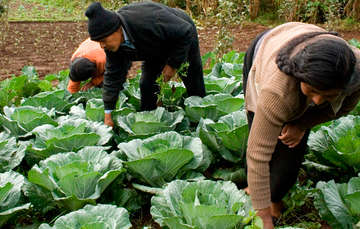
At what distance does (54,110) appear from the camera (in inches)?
142

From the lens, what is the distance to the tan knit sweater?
5.56 ft

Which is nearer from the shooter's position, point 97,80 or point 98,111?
point 98,111

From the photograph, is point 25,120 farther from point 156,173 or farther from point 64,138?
point 156,173

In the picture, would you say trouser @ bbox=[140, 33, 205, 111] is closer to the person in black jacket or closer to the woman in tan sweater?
the person in black jacket

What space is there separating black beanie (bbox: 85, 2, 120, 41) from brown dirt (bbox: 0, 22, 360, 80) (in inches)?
136

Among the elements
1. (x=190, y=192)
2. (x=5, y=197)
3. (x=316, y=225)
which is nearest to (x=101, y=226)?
(x=190, y=192)

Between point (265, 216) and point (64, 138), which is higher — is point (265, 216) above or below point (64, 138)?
above

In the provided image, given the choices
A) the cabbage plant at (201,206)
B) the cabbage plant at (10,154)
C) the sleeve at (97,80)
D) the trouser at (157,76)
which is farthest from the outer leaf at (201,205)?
the sleeve at (97,80)

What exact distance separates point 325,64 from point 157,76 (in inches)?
83.6

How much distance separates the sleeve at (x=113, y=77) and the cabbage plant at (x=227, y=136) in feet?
2.58

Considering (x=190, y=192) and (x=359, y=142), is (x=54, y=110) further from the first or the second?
(x=359, y=142)

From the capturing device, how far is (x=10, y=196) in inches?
93.0

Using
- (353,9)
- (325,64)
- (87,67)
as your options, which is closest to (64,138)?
(87,67)

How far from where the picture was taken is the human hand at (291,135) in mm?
2150
